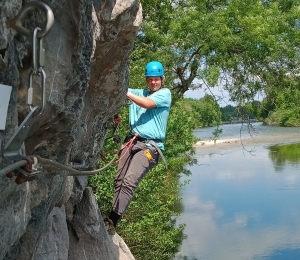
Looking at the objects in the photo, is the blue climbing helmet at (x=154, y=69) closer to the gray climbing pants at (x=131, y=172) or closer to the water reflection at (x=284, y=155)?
the gray climbing pants at (x=131, y=172)

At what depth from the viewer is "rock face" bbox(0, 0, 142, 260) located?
2.45m

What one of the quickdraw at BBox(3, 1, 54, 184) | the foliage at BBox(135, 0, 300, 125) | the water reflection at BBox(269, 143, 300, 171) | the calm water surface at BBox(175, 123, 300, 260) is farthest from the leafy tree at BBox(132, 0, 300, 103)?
the water reflection at BBox(269, 143, 300, 171)

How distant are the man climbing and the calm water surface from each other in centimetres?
732

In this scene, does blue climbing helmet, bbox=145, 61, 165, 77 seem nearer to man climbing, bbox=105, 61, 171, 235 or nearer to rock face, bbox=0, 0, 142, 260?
man climbing, bbox=105, 61, 171, 235

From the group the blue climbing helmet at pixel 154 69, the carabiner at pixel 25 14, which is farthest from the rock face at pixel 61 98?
the blue climbing helmet at pixel 154 69

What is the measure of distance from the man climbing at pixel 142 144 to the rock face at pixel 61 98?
266 millimetres

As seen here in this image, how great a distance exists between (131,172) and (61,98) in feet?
6.69

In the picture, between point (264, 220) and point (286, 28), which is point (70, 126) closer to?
point (286, 28)

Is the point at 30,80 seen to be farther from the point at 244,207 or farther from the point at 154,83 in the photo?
the point at 244,207

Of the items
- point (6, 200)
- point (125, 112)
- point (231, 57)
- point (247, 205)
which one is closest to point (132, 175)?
point (6, 200)

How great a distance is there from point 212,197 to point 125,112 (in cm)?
1296

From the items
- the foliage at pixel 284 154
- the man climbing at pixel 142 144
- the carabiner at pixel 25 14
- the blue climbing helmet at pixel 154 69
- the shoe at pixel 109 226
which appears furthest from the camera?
the foliage at pixel 284 154

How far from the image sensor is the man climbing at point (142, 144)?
4.88m

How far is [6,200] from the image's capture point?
8.49 feet
